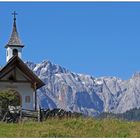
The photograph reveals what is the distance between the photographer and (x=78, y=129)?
30328mm

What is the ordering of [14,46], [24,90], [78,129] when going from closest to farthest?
[78,129] < [24,90] < [14,46]

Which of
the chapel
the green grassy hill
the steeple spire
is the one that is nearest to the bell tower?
the steeple spire

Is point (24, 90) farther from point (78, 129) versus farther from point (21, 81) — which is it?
point (78, 129)

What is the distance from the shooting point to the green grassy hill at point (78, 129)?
2759cm

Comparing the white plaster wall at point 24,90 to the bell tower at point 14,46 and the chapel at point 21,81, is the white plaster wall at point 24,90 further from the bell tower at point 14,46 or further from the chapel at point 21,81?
the bell tower at point 14,46

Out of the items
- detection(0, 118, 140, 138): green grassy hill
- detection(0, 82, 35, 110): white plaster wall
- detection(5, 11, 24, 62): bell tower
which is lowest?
detection(0, 118, 140, 138): green grassy hill

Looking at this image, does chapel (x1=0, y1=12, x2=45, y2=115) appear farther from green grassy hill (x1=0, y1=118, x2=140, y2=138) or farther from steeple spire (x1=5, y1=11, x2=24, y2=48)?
green grassy hill (x1=0, y1=118, x2=140, y2=138)

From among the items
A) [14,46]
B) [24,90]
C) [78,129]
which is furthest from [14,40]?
[78,129]

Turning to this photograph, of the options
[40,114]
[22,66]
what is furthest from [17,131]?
[22,66]

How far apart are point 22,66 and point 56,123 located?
83.5 ft

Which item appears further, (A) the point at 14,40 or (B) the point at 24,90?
(A) the point at 14,40

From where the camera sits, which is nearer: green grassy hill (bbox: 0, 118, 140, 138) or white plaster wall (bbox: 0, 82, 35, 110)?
green grassy hill (bbox: 0, 118, 140, 138)

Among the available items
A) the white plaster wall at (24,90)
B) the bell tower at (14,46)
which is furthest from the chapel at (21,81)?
the bell tower at (14,46)

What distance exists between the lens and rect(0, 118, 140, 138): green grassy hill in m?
27.6
